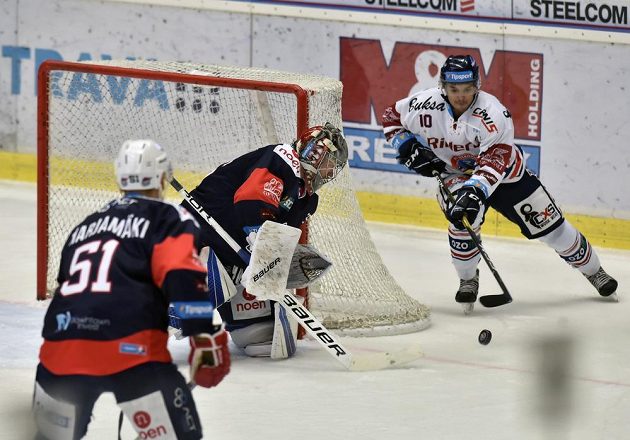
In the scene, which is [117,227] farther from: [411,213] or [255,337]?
[411,213]

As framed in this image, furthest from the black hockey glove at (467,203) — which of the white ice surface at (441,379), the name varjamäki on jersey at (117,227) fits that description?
the name varjamäki on jersey at (117,227)

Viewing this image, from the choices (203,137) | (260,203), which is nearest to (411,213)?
(203,137)

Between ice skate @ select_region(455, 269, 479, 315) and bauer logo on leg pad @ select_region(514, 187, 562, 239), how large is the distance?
357 millimetres

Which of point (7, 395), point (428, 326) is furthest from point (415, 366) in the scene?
point (7, 395)

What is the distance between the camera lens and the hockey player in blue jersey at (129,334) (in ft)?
11.5

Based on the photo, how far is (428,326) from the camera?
20.5ft

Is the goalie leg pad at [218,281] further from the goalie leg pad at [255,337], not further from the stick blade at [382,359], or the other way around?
the stick blade at [382,359]

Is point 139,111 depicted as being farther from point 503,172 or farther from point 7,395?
point 7,395

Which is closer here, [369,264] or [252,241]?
[252,241]

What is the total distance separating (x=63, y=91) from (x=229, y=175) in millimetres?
1697

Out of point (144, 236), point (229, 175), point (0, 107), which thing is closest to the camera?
point (144, 236)

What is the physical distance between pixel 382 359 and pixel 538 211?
1350 mm

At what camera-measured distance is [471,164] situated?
6.46 metres

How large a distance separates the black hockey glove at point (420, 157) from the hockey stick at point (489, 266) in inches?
1.7
